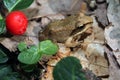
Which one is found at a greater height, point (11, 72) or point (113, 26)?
point (113, 26)

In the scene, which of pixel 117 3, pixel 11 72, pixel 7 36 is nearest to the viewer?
pixel 11 72

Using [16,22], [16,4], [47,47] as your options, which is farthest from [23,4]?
[47,47]

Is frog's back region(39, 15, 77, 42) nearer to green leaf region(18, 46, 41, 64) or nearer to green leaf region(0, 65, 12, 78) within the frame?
green leaf region(18, 46, 41, 64)

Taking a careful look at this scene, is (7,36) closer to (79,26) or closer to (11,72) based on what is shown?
(11,72)

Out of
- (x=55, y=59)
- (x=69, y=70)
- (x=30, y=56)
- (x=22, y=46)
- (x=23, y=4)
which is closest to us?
(x=69, y=70)

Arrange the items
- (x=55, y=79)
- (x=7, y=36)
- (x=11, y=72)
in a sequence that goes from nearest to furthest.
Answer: (x=55, y=79), (x=11, y=72), (x=7, y=36)

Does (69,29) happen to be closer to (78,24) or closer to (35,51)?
(78,24)

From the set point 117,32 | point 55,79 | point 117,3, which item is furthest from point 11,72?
point 117,3
